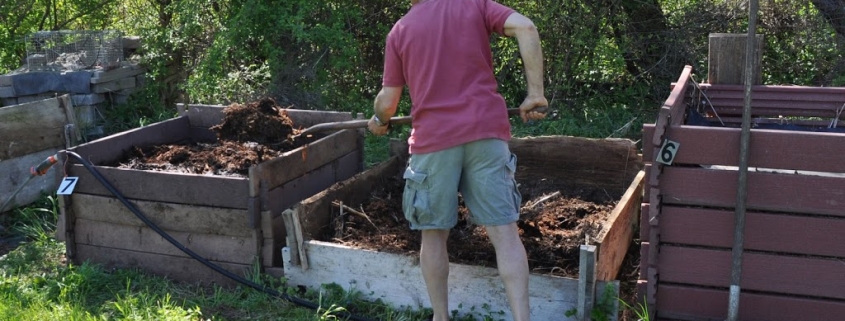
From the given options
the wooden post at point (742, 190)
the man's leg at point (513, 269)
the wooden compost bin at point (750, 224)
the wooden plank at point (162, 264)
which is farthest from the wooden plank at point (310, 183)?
the wooden post at point (742, 190)

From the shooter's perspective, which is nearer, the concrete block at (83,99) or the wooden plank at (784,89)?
the wooden plank at (784,89)

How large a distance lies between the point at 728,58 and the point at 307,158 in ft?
8.46

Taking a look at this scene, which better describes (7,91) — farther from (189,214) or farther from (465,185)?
(465,185)

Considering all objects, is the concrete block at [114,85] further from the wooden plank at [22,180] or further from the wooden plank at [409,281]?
the wooden plank at [409,281]

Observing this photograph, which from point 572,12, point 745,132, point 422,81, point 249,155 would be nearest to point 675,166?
point 745,132

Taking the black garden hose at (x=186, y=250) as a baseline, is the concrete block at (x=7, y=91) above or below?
above

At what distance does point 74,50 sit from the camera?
30.6 feet

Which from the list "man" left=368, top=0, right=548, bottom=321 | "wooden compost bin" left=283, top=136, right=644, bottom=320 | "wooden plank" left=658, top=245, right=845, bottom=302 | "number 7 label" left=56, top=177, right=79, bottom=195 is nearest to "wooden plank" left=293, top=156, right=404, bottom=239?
"wooden compost bin" left=283, top=136, right=644, bottom=320

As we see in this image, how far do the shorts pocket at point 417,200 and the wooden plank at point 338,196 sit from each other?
106 cm

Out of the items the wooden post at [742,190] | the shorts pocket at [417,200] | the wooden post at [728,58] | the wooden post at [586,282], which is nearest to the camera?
the wooden post at [742,190]

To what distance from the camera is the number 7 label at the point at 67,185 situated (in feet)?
17.9

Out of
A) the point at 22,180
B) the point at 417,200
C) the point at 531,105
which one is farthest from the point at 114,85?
the point at 531,105

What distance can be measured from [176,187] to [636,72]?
18.3ft

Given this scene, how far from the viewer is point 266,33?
9148 millimetres
